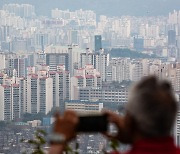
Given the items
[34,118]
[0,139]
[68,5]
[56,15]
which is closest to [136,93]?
[0,139]

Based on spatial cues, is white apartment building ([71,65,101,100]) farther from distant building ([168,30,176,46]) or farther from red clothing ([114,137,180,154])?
red clothing ([114,137,180,154])

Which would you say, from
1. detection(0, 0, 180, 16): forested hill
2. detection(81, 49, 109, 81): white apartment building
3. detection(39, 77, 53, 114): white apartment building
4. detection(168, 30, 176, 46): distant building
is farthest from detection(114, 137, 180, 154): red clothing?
detection(0, 0, 180, 16): forested hill

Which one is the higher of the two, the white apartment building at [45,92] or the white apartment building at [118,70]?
the white apartment building at [118,70]

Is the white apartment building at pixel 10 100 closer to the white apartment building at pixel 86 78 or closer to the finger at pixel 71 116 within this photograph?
the white apartment building at pixel 86 78

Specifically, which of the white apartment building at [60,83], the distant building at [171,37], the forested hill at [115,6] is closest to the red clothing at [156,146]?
the white apartment building at [60,83]

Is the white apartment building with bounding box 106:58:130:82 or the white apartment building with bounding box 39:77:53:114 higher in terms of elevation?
the white apartment building with bounding box 106:58:130:82

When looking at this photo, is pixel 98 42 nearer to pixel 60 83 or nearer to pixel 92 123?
pixel 60 83
